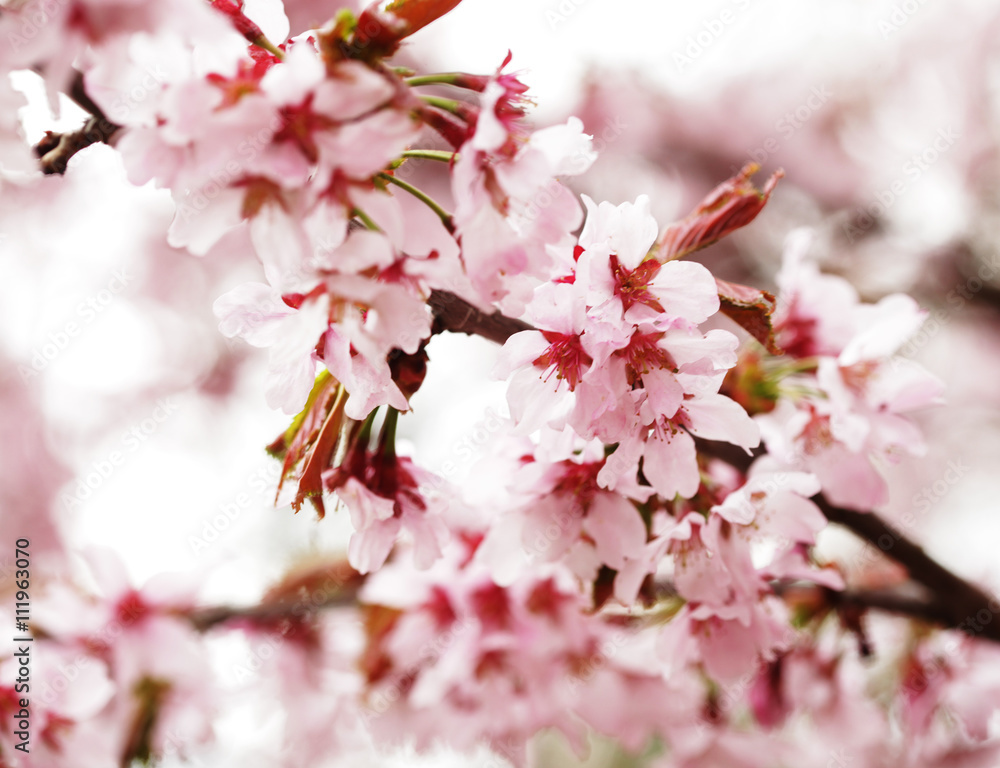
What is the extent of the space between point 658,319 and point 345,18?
37cm

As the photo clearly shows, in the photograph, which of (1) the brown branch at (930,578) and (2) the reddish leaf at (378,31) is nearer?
(2) the reddish leaf at (378,31)

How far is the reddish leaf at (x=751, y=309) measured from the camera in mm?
723

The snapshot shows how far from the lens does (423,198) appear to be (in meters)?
0.63

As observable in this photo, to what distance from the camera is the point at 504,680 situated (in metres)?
1.38

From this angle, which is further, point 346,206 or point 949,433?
point 949,433

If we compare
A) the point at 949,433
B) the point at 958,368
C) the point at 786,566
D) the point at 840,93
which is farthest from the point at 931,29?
the point at 786,566

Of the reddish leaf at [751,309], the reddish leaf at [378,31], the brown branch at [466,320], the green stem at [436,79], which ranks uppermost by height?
the reddish leaf at [378,31]

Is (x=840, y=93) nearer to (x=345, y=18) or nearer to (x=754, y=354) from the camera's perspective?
(x=754, y=354)

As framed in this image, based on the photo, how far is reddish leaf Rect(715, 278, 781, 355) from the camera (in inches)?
28.5

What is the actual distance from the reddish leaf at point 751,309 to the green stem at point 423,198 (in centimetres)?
29

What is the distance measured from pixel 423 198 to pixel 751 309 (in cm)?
35

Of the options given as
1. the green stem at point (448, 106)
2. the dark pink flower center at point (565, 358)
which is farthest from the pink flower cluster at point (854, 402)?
the green stem at point (448, 106)

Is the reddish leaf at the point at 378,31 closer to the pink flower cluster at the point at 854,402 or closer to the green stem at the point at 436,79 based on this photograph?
the green stem at the point at 436,79

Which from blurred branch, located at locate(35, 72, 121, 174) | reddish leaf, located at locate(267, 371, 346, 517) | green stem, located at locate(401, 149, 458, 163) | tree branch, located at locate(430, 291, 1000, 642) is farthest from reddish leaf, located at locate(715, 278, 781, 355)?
blurred branch, located at locate(35, 72, 121, 174)
